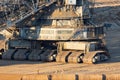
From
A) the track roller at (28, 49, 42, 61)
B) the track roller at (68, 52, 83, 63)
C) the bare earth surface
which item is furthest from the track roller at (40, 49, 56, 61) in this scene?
the track roller at (68, 52, 83, 63)

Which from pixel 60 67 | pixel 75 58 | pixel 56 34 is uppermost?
pixel 56 34

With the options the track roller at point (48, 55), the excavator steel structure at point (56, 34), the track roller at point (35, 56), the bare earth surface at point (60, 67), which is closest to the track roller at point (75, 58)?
the excavator steel structure at point (56, 34)

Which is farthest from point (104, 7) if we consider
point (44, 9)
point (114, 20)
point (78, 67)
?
point (78, 67)

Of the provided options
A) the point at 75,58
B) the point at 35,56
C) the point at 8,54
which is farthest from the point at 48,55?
the point at 8,54

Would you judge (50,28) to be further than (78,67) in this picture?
Yes

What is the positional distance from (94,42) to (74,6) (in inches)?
157

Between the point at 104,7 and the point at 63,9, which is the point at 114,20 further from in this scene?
the point at 63,9

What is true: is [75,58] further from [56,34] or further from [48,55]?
[56,34]

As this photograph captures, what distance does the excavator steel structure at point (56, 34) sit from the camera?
2111 inches

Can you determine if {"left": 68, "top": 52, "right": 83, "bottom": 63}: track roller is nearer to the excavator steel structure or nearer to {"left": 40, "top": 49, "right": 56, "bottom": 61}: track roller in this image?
the excavator steel structure

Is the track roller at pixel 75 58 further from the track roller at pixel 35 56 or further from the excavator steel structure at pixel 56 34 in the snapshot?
the track roller at pixel 35 56

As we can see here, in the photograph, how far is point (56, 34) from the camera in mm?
54875

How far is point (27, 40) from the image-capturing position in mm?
56250

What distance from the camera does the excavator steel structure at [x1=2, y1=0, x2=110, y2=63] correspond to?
53625 mm
